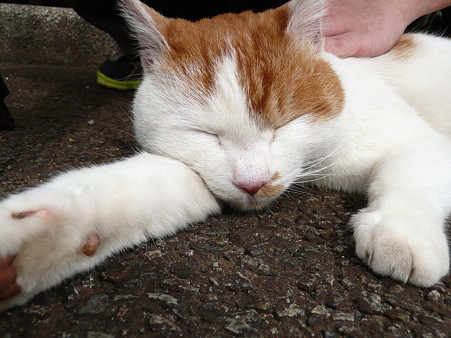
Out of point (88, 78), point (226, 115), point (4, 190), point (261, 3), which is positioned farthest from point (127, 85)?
point (226, 115)

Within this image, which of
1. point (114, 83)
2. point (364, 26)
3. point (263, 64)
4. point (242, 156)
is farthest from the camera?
point (114, 83)

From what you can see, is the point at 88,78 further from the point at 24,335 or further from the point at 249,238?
the point at 24,335

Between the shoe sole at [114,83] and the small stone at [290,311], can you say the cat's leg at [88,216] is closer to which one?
the small stone at [290,311]

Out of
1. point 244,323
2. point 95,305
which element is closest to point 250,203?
point 244,323

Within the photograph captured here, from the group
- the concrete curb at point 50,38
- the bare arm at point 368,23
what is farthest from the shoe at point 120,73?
the bare arm at point 368,23

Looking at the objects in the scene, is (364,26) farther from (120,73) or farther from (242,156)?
(120,73)
